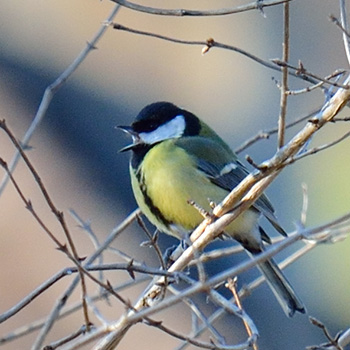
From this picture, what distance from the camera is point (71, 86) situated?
6449 millimetres

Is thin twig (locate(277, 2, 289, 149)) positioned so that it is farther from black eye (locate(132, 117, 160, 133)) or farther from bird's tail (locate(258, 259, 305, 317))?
black eye (locate(132, 117, 160, 133))

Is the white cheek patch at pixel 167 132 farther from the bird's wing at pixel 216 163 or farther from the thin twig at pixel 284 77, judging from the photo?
the thin twig at pixel 284 77

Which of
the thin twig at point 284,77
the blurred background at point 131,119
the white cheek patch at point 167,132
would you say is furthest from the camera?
the blurred background at point 131,119

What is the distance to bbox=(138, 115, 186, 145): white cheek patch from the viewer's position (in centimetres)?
324

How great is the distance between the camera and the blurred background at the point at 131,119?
5590mm

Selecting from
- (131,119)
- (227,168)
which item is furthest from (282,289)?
(131,119)

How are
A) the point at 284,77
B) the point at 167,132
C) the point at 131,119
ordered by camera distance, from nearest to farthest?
the point at 284,77
the point at 167,132
the point at 131,119

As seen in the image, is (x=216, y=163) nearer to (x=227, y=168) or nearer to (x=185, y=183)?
(x=227, y=168)

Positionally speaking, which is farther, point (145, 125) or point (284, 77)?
point (145, 125)

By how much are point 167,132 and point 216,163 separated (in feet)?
0.81

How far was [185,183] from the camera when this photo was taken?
303 cm

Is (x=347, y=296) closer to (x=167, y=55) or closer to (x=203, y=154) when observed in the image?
(x=167, y=55)

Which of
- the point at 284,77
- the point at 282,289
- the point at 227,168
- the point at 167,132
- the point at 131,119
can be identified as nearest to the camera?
the point at 284,77

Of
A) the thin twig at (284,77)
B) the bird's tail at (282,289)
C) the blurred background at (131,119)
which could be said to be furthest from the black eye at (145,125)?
the blurred background at (131,119)
